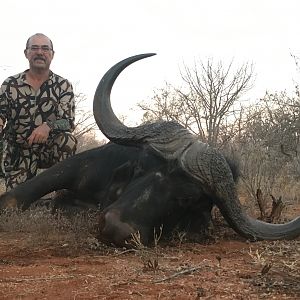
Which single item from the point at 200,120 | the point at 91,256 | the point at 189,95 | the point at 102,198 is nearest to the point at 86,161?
the point at 102,198

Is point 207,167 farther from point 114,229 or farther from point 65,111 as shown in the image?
point 65,111

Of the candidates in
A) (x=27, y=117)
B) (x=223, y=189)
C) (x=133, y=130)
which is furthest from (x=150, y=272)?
(x=27, y=117)

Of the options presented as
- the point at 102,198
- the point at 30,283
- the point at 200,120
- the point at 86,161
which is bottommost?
the point at 30,283

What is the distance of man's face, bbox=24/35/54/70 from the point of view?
20.6ft

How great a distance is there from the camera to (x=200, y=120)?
1834 cm

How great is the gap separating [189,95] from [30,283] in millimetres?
17484

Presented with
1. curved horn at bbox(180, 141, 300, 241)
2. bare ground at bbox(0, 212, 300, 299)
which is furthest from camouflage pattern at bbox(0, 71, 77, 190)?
curved horn at bbox(180, 141, 300, 241)

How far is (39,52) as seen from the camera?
20.6 feet

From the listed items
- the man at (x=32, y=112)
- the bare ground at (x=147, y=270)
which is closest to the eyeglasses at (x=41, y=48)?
the man at (x=32, y=112)

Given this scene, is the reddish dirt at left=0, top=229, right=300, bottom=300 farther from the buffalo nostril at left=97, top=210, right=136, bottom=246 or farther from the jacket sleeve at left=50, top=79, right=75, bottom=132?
the jacket sleeve at left=50, top=79, right=75, bottom=132

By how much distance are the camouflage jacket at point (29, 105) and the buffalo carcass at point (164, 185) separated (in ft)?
4.96

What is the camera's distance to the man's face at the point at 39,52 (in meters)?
6.29

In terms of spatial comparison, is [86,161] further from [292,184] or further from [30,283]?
[292,184]

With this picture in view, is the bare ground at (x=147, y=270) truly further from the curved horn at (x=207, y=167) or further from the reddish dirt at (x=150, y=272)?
the curved horn at (x=207, y=167)
